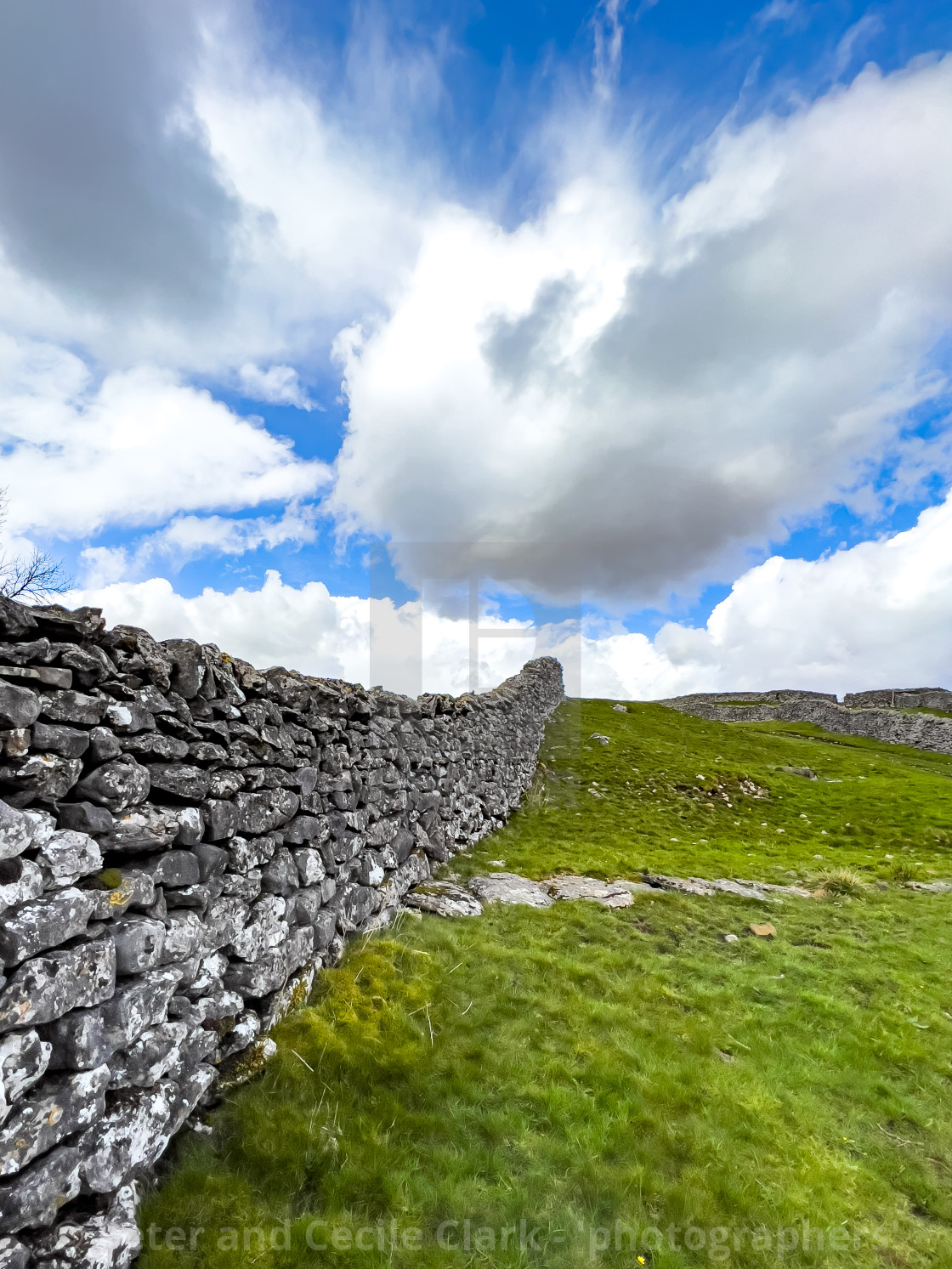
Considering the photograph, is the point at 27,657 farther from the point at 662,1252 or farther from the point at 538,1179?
the point at 662,1252

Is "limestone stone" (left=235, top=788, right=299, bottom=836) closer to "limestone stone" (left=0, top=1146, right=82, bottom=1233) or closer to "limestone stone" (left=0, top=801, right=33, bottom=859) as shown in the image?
"limestone stone" (left=0, top=801, right=33, bottom=859)

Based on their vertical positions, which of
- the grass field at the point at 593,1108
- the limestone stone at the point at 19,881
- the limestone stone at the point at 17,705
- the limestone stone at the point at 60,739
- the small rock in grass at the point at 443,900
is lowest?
the grass field at the point at 593,1108

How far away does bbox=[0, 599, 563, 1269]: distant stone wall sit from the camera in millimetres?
3008

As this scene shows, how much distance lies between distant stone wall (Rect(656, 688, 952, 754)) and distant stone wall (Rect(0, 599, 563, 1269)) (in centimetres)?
4382

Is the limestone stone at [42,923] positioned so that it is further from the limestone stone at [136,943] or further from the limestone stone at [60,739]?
the limestone stone at [60,739]

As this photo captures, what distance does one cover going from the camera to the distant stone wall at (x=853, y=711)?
44.0m

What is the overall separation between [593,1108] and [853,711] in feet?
186

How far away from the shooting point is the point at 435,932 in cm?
757

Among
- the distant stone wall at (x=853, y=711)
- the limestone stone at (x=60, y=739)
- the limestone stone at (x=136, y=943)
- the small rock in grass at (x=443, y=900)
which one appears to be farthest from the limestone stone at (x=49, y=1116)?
the distant stone wall at (x=853, y=711)

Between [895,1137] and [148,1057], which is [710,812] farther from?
[148,1057]

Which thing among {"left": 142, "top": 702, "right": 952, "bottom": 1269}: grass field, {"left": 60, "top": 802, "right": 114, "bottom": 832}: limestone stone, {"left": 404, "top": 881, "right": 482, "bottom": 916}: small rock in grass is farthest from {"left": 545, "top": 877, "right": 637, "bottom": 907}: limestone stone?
{"left": 60, "top": 802, "right": 114, "bottom": 832}: limestone stone

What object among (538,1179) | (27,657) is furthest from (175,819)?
(538,1179)

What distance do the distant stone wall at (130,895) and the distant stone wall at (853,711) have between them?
43823mm

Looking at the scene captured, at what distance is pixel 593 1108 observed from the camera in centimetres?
487
